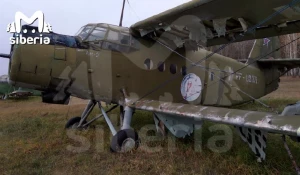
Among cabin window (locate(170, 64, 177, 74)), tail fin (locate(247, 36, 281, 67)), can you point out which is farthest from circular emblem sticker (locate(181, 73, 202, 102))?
tail fin (locate(247, 36, 281, 67))

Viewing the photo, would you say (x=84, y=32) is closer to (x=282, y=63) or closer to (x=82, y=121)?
(x=82, y=121)

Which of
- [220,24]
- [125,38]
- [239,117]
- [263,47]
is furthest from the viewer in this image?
[263,47]

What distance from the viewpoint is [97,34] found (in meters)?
5.05

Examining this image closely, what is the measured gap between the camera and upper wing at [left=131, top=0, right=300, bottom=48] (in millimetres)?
3859

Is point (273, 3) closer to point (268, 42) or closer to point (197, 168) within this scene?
point (197, 168)

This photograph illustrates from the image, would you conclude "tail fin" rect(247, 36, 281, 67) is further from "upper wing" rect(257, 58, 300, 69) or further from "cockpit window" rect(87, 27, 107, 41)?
A: "cockpit window" rect(87, 27, 107, 41)

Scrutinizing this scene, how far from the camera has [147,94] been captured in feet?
17.4

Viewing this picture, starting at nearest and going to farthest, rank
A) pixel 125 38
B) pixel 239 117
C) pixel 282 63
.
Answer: pixel 239 117 → pixel 125 38 → pixel 282 63

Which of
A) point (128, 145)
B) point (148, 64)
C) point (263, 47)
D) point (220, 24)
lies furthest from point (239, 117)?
point (263, 47)

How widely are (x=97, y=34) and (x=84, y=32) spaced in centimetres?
30

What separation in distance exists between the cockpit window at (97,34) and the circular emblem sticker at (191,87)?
→ 2.33 meters

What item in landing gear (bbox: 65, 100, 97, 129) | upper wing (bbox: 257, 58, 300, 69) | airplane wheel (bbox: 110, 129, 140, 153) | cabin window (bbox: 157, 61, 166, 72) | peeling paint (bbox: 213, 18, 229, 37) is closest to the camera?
airplane wheel (bbox: 110, 129, 140, 153)

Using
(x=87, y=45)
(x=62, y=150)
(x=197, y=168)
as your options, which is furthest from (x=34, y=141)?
(x=197, y=168)

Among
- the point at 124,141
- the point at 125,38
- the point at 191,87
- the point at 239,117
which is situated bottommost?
the point at 124,141
